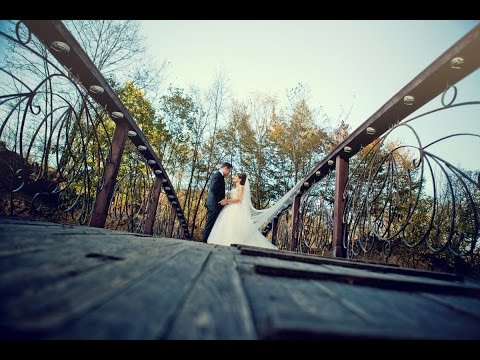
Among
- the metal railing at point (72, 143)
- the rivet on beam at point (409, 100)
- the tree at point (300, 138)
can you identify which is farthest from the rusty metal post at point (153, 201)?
the tree at point (300, 138)

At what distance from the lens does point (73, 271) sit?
1.61ft

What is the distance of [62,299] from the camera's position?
0.35m

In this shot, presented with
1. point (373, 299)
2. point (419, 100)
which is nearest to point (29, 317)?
point (373, 299)

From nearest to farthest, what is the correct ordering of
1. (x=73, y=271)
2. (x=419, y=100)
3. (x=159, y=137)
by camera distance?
(x=73, y=271), (x=419, y=100), (x=159, y=137)

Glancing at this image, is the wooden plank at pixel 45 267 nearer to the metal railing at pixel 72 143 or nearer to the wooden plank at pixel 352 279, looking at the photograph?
the wooden plank at pixel 352 279

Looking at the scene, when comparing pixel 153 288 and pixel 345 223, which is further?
pixel 345 223

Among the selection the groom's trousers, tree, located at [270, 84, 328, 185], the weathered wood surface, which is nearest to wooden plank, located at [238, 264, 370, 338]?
the weathered wood surface

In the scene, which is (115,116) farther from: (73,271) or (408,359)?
(408,359)

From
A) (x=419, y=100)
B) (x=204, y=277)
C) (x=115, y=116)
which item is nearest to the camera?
(x=204, y=277)

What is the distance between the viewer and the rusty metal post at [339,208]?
8.43 feet

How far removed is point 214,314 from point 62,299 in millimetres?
210

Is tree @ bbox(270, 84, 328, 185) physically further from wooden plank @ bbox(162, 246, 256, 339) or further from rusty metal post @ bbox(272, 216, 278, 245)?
wooden plank @ bbox(162, 246, 256, 339)

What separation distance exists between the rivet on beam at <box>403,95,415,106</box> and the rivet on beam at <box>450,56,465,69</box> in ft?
1.08

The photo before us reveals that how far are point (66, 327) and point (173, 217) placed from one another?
5936 mm
